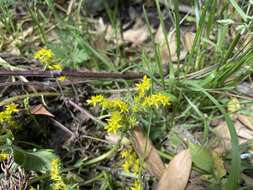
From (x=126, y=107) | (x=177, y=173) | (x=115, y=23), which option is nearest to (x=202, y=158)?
(x=177, y=173)

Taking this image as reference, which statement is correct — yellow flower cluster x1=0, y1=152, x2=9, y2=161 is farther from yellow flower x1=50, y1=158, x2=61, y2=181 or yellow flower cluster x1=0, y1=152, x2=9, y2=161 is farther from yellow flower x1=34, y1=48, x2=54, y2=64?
yellow flower x1=34, y1=48, x2=54, y2=64

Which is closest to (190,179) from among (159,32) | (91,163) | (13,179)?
(91,163)

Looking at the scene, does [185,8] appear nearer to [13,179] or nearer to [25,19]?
[25,19]

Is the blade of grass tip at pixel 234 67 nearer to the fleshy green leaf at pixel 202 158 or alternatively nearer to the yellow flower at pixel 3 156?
the fleshy green leaf at pixel 202 158

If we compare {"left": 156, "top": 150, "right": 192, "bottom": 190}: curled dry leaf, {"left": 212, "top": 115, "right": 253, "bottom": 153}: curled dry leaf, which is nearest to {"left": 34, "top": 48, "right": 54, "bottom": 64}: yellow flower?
{"left": 156, "top": 150, "right": 192, "bottom": 190}: curled dry leaf

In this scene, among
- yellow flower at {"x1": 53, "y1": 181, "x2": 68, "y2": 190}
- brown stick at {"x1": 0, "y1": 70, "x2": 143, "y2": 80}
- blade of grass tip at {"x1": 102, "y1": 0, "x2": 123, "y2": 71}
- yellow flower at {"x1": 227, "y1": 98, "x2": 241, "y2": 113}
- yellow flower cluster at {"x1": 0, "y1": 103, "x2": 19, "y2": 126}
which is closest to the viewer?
yellow flower at {"x1": 53, "y1": 181, "x2": 68, "y2": 190}
